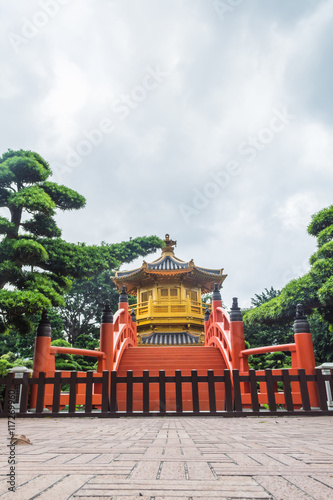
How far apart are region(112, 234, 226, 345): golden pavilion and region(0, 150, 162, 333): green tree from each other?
9017 mm

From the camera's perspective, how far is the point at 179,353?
11211mm

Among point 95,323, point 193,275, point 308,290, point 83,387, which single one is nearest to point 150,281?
point 193,275

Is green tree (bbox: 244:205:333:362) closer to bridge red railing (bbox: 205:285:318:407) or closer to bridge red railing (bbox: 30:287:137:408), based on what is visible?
bridge red railing (bbox: 205:285:318:407)

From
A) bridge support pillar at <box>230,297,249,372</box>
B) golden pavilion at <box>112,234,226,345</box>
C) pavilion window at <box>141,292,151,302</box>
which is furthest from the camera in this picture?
pavilion window at <box>141,292,151,302</box>

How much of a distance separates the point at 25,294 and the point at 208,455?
7700 millimetres

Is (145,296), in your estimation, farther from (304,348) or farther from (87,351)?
(304,348)

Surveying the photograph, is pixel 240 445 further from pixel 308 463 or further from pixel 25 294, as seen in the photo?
pixel 25 294

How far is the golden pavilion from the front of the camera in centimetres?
2073

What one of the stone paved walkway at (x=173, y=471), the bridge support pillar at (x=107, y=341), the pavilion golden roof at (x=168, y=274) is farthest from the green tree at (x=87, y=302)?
the stone paved walkway at (x=173, y=471)

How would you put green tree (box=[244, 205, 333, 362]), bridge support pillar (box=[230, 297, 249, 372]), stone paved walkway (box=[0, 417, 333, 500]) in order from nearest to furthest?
stone paved walkway (box=[0, 417, 333, 500]) < bridge support pillar (box=[230, 297, 249, 372]) < green tree (box=[244, 205, 333, 362])

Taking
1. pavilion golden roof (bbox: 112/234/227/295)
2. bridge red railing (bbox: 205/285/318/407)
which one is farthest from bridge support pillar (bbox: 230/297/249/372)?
pavilion golden roof (bbox: 112/234/227/295)

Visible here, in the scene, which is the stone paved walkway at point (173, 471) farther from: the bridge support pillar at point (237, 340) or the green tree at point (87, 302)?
the green tree at point (87, 302)

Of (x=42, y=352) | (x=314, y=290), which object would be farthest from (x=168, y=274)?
(x=42, y=352)

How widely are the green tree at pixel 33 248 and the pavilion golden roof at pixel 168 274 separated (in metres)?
9.13
